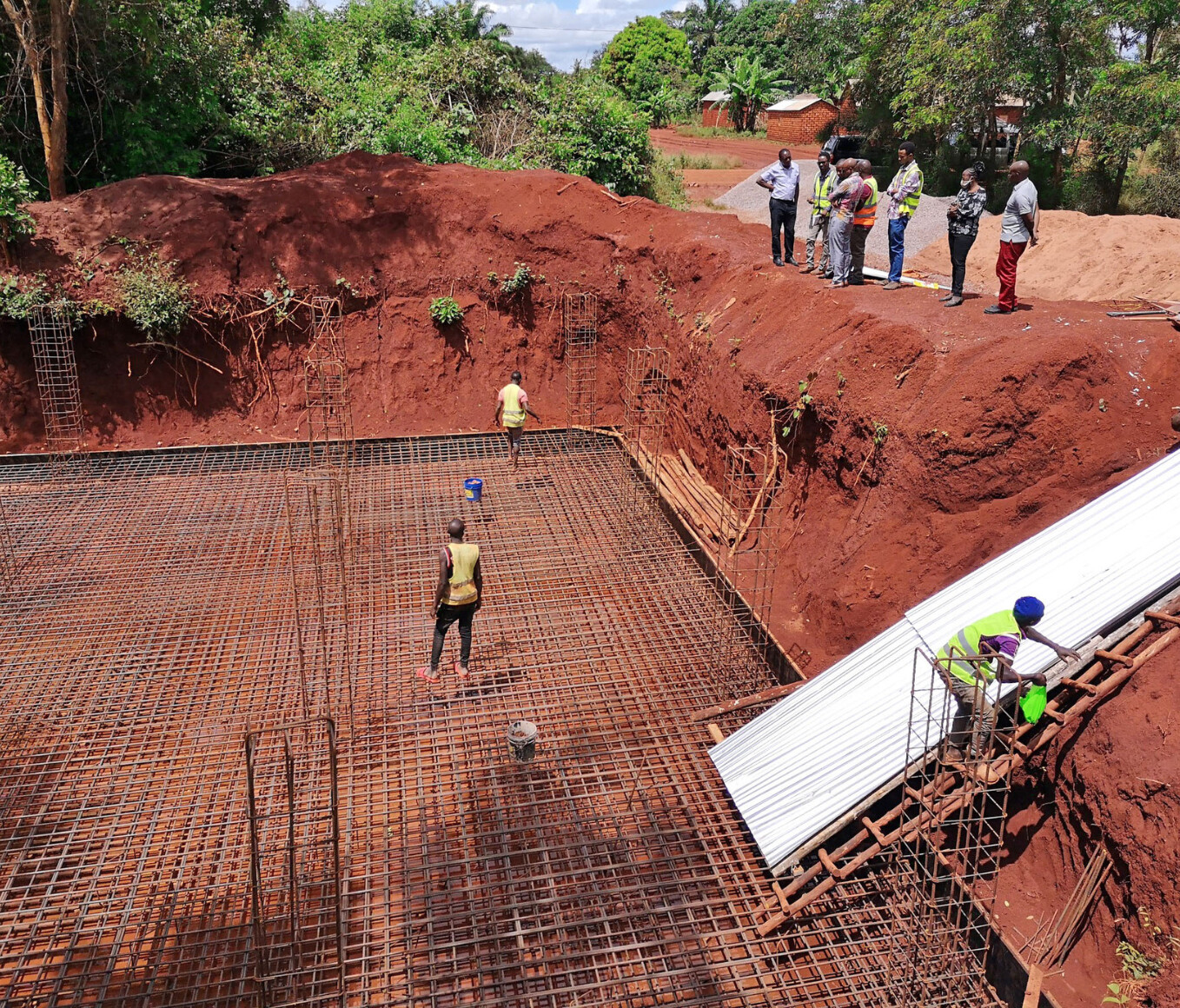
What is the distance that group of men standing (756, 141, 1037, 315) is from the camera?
696cm

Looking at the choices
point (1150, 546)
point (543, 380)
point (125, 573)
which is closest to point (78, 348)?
point (125, 573)

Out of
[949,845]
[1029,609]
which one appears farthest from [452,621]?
[1029,609]

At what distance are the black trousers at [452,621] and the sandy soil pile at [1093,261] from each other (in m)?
7.46

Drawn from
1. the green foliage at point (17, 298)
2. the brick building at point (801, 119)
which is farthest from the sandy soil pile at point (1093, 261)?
the brick building at point (801, 119)

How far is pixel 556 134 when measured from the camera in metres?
16.1

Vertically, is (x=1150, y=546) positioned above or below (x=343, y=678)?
above

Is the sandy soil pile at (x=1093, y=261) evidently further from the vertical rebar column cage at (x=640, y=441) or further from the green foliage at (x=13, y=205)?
the green foliage at (x=13, y=205)

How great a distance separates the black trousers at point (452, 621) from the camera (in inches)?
242

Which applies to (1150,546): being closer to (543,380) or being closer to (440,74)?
(543,380)

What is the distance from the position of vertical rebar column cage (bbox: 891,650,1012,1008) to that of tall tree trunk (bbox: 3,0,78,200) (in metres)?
12.0

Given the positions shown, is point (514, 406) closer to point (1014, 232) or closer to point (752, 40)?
point (1014, 232)

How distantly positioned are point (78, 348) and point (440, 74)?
9.46 meters

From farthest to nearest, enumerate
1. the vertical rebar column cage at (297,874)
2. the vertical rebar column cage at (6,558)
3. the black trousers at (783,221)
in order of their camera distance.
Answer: the black trousers at (783,221), the vertical rebar column cage at (6,558), the vertical rebar column cage at (297,874)

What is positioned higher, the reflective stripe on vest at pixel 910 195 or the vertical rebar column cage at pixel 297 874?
the reflective stripe on vest at pixel 910 195
